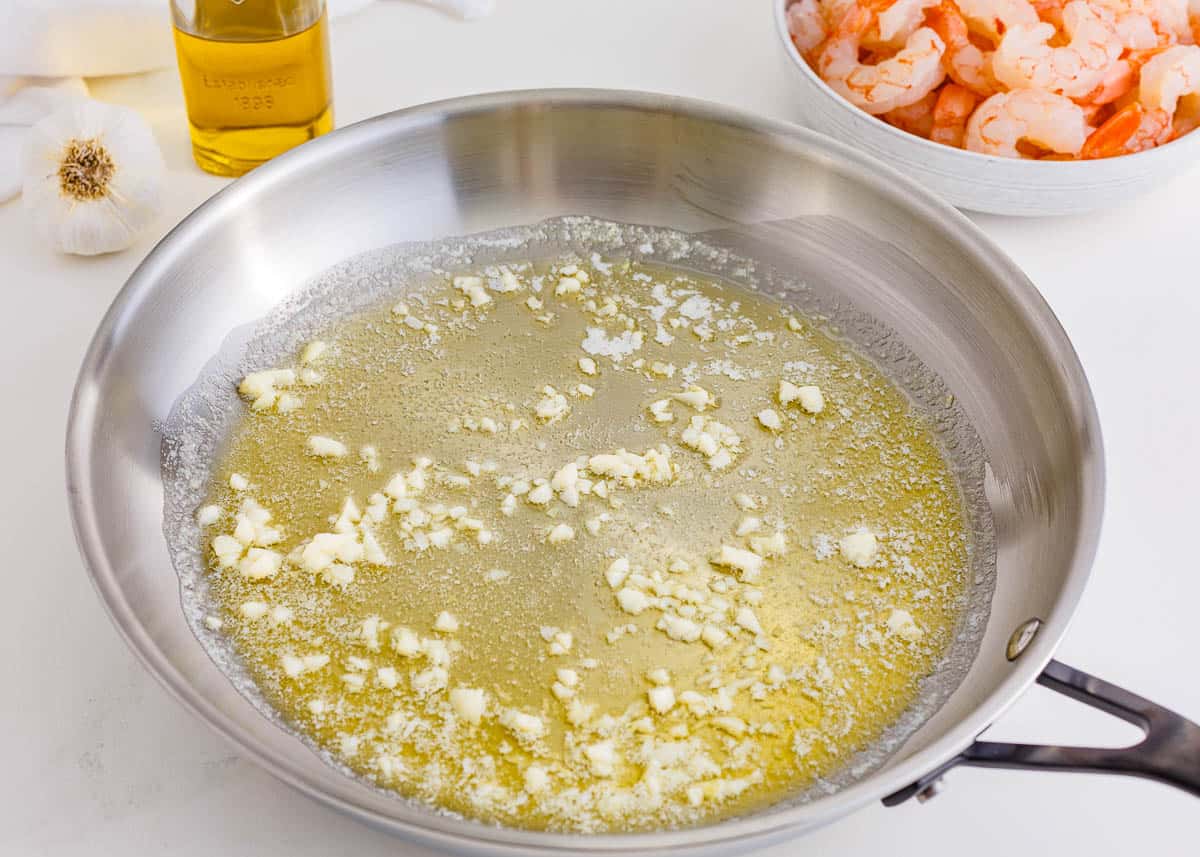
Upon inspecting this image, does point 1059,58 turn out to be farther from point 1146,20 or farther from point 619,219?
point 619,219

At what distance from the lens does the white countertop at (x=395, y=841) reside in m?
0.69

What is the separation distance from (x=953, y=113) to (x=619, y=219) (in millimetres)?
298

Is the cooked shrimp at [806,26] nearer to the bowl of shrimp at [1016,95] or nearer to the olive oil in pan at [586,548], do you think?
the bowl of shrimp at [1016,95]

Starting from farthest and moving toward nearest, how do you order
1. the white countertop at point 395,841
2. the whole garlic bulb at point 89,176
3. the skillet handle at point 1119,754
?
the whole garlic bulb at point 89,176
the white countertop at point 395,841
the skillet handle at point 1119,754

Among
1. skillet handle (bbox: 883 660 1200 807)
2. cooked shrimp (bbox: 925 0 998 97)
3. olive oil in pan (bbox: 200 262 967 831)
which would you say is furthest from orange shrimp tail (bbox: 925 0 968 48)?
skillet handle (bbox: 883 660 1200 807)

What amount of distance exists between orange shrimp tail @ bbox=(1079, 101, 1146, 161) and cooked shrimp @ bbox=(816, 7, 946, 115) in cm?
14

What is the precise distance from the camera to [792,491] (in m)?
0.82

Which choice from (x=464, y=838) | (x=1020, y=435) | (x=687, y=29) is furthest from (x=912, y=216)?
(x=464, y=838)

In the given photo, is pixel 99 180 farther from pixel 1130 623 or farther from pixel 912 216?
pixel 1130 623

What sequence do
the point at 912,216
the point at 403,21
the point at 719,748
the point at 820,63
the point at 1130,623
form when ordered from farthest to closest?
the point at 403,21 → the point at 820,63 → the point at 912,216 → the point at 1130,623 → the point at 719,748

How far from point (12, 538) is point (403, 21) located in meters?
0.69

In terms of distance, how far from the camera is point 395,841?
0.67 metres

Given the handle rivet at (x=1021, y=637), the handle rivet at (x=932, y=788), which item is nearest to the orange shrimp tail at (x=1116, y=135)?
the handle rivet at (x=1021, y=637)

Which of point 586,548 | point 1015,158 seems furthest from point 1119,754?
point 1015,158
